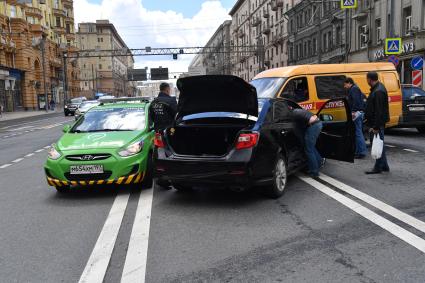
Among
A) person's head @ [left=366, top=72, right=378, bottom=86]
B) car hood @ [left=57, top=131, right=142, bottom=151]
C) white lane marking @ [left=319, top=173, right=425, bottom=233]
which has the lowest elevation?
white lane marking @ [left=319, top=173, right=425, bottom=233]

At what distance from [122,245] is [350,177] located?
4760mm

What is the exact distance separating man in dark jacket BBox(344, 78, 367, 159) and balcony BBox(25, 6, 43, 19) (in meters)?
60.6

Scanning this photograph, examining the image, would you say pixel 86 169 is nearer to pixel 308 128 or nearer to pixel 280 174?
pixel 280 174

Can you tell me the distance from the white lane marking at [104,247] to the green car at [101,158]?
0.59 meters

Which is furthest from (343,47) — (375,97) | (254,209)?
(254,209)

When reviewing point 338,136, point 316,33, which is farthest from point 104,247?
point 316,33

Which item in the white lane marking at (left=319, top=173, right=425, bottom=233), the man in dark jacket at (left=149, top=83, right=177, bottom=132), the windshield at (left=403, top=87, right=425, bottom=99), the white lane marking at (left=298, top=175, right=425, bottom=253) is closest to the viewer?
the white lane marking at (left=298, top=175, right=425, bottom=253)

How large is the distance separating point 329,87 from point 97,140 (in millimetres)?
7091

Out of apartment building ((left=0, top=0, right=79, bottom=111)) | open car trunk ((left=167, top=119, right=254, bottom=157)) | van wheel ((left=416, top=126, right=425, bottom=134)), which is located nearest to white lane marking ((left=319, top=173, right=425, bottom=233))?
open car trunk ((left=167, top=119, right=254, bottom=157))

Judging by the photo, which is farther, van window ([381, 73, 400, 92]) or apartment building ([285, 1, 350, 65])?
apartment building ([285, 1, 350, 65])

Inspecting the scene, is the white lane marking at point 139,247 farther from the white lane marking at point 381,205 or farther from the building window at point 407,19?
the building window at point 407,19

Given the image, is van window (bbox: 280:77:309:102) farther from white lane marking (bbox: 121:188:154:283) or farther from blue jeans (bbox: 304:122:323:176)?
white lane marking (bbox: 121:188:154:283)

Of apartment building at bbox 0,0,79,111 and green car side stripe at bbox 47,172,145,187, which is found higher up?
apartment building at bbox 0,0,79,111

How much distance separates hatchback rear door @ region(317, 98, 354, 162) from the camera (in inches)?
310
